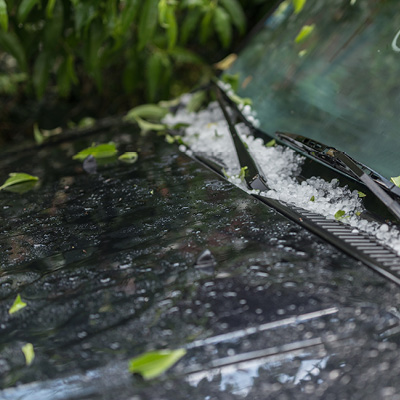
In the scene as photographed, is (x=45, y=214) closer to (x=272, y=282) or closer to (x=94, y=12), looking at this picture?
(x=272, y=282)

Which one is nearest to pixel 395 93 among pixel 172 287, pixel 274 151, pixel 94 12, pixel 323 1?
pixel 274 151

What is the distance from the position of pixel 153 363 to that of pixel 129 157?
Answer: 108 cm

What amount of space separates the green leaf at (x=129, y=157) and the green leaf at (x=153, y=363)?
1015 millimetres

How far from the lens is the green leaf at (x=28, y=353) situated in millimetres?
776

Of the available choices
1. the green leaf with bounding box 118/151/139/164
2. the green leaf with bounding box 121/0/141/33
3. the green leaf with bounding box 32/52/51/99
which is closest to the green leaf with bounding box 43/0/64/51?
the green leaf with bounding box 32/52/51/99

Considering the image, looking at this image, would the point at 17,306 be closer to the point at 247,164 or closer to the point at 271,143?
the point at 247,164

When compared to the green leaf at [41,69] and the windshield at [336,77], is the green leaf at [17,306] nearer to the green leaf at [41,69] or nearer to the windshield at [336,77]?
the windshield at [336,77]

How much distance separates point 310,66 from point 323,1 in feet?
1.01

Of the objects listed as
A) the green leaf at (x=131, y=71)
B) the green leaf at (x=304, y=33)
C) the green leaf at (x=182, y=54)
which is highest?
the green leaf at (x=304, y=33)

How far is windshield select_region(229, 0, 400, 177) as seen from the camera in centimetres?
135

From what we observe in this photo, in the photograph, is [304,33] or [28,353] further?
[304,33]

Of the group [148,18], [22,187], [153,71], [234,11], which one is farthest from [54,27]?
[22,187]

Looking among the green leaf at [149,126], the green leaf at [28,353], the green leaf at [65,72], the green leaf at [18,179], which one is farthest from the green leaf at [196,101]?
the green leaf at [28,353]

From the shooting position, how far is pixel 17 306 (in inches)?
36.1
